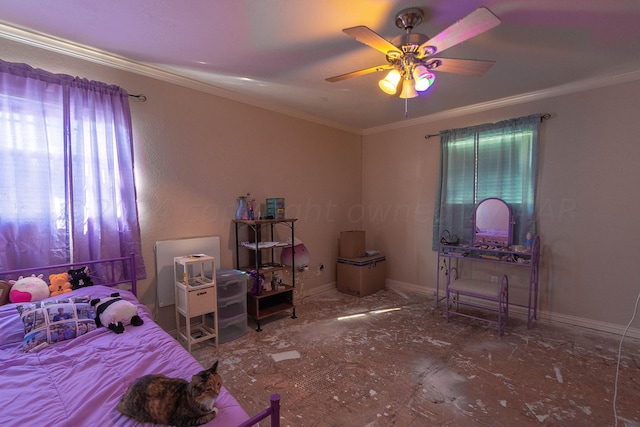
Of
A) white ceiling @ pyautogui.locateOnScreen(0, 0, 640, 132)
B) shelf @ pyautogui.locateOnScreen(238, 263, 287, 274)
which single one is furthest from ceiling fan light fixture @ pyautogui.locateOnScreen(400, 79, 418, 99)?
shelf @ pyautogui.locateOnScreen(238, 263, 287, 274)

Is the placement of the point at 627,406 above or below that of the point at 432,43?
below

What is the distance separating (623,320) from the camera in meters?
2.84

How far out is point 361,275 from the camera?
4.05 metres

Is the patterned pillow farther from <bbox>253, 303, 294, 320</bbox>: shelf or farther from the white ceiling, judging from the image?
the white ceiling

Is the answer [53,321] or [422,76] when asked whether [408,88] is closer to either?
[422,76]

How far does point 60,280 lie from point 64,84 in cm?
140

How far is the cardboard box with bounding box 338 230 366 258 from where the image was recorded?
14.0 feet

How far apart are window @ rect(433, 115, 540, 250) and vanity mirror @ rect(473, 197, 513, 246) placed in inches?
3.4

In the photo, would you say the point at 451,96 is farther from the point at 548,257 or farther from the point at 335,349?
the point at 335,349

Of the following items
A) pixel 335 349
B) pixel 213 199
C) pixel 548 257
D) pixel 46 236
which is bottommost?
pixel 335 349

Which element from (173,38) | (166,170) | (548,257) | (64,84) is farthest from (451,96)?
(64,84)

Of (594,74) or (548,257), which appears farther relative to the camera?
(548,257)

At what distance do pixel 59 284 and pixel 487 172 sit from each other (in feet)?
13.6

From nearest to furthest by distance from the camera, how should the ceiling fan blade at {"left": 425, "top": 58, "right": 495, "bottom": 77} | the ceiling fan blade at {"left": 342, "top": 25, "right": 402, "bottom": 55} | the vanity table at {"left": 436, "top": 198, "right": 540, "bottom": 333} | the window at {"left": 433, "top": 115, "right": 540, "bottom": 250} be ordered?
1. the ceiling fan blade at {"left": 342, "top": 25, "right": 402, "bottom": 55}
2. the ceiling fan blade at {"left": 425, "top": 58, "right": 495, "bottom": 77}
3. the vanity table at {"left": 436, "top": 198, "right": 540, "bottom": 333}
4. the window at {"left": 433, "top": 115, "right": 540, "bottom": 250}
